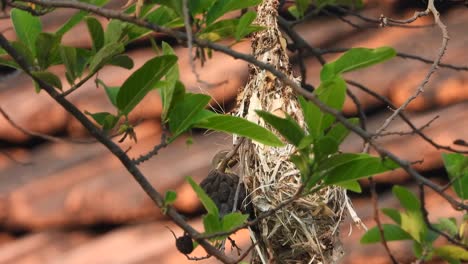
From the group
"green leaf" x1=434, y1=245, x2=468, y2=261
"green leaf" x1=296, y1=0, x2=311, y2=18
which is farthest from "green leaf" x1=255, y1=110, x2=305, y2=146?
"green leaf" x1=296, y1=0, x2=311, y2=18

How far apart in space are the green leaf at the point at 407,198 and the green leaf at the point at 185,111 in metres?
0.27

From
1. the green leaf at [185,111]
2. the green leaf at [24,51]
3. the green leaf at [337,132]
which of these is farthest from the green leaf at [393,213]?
the green leaf at [24,51]

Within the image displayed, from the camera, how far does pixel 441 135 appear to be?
7.53 ft

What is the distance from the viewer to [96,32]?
1022 mm

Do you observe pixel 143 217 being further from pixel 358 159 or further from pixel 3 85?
pixel 358 159

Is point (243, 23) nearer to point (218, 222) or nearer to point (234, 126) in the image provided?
point (234, 126)

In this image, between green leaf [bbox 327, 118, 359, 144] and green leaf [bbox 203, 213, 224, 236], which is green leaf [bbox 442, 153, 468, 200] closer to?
green leaf [bbox 327, 118, 359, 144]

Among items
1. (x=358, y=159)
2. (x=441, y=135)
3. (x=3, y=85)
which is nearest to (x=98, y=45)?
(x=358, y=159)

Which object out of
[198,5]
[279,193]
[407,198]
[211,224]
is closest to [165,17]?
[198,5]

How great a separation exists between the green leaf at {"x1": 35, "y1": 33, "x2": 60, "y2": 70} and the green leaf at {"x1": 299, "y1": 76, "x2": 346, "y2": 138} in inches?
12.2

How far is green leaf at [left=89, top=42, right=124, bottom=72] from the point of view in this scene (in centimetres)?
95

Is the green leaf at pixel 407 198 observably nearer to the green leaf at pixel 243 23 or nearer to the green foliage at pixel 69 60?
the green leaf at pixel 243 23

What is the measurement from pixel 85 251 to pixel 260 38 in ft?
3.82

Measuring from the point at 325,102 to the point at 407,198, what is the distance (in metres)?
0.20
